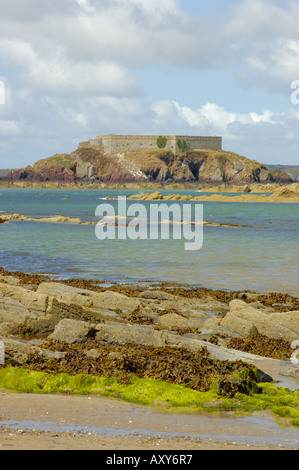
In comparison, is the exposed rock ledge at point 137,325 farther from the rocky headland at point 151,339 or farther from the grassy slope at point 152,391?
the grassy slope at point 152,391

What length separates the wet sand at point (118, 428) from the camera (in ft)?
23.1

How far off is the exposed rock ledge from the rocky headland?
0.02m

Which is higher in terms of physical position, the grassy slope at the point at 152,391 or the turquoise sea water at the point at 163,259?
the grassy slope at the point at 152,391

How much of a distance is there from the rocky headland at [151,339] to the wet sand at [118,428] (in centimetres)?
110

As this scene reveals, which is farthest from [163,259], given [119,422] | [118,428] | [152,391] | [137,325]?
[118,428]

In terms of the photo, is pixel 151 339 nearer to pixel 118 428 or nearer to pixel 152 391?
pixel 152 391

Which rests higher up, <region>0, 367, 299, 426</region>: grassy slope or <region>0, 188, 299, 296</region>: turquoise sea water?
<region>0, 367, 299, 426</region>: grassy slope

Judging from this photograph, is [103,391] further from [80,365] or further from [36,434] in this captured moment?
[36,434]

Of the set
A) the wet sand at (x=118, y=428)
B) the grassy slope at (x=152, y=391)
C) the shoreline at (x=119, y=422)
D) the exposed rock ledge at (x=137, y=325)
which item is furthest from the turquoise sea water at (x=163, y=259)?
the wet sand at (x=118, y=428)

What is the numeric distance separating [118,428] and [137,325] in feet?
18.0

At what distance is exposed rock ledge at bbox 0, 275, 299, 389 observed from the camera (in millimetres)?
11500

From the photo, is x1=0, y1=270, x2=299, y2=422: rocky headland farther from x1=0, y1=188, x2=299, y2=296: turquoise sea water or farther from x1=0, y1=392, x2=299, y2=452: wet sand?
x1=0, y1=188, x2=299, y2=296: turquoise sea water

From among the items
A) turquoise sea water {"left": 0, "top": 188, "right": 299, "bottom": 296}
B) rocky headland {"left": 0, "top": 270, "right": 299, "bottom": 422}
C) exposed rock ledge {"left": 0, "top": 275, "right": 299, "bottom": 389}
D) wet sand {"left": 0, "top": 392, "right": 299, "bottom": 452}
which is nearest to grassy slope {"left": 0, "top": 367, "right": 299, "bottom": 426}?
rocky headland {"left": 0, "top": 270, "right": 299, "bottom": 422}

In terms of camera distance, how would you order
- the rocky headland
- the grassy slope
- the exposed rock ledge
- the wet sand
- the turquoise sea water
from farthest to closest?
the turquoise sea water
the exposed rock ledge
the rocky headland
the grassy slope
the wet sand
